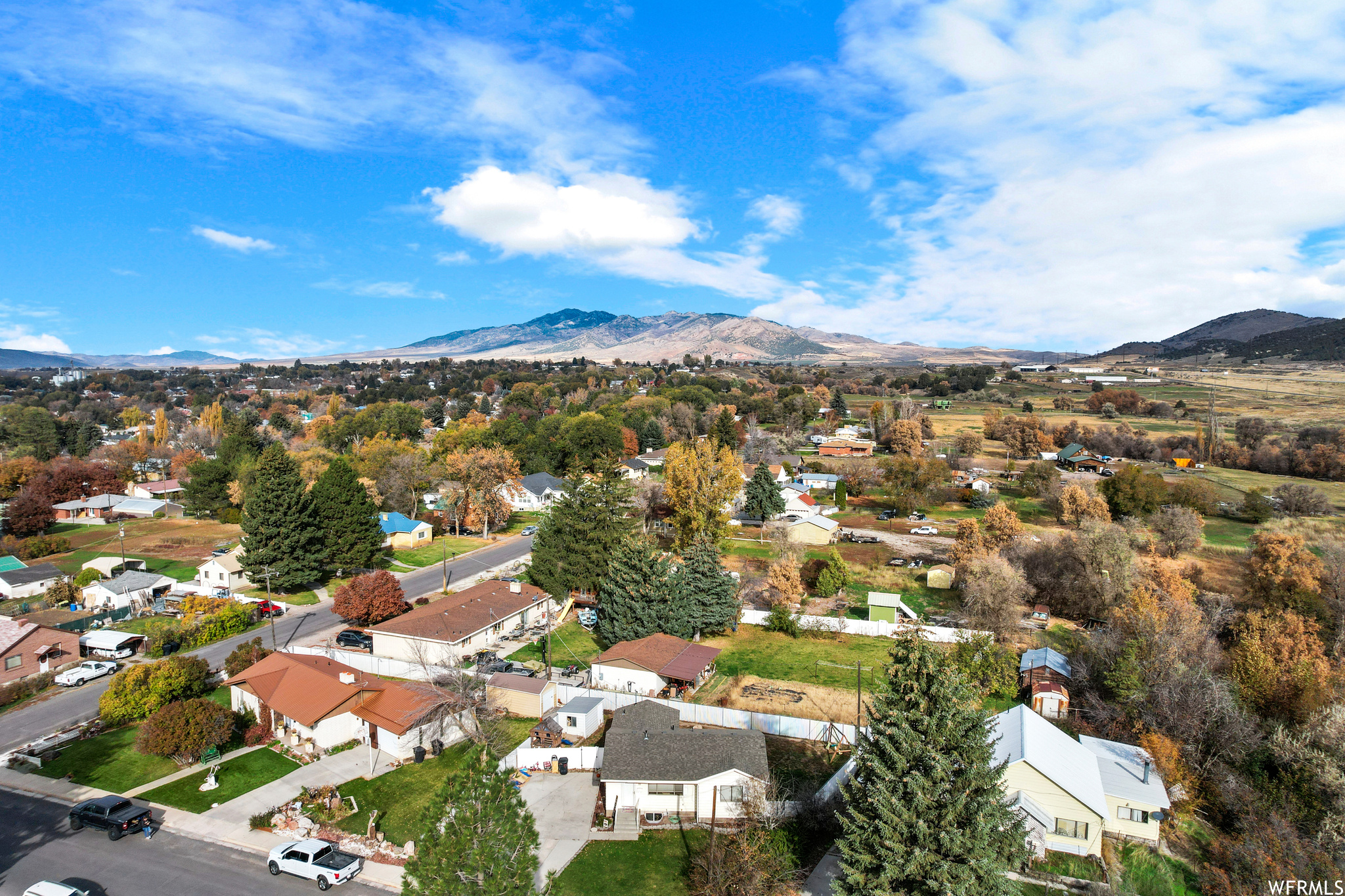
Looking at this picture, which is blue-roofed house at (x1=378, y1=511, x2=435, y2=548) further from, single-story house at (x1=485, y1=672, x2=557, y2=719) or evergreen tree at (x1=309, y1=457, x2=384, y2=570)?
single-story house at (x1=485, y1=672, x2=557, y2=719)

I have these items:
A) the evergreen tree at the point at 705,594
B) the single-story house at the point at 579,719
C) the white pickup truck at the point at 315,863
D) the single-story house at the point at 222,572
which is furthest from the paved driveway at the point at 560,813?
the single-story house at the point at 222,572

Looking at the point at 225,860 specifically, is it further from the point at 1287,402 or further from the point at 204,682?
the point at 1287,402

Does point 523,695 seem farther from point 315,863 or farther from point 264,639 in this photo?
point 264,639

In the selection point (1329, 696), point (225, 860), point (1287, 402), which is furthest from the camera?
point (1287, 402)

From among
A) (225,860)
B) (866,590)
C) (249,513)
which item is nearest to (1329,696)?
(866,590)

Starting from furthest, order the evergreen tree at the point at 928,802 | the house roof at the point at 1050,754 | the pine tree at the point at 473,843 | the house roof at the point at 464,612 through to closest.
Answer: the house roof at the point at 464,612 → the house roof at the point at 1050,754 → the evergreen tree at the point at 928,802 → the pine tree at the point at 473,843

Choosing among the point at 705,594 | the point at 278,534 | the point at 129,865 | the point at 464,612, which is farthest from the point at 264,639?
the point at 705,594

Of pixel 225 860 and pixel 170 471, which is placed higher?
pixel 170 471

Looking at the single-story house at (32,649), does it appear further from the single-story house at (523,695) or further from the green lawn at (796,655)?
the green lawn at (796,655)
